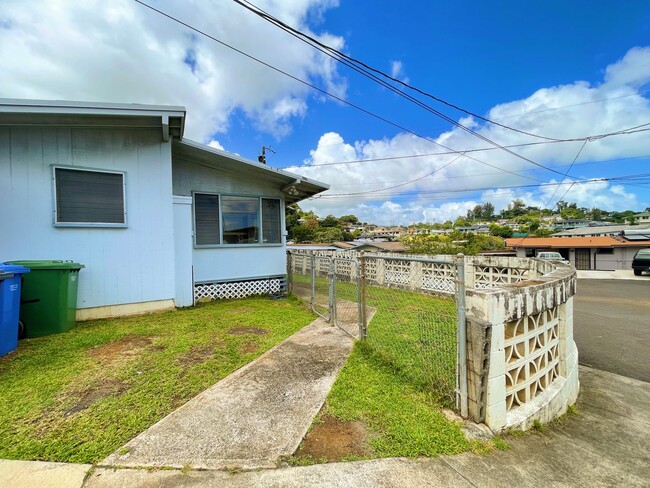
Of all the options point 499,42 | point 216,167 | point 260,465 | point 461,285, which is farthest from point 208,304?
point 499,42

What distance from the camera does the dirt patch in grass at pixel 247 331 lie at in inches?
191

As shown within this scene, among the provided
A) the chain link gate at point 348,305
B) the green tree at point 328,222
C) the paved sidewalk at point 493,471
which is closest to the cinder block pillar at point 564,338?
the paved sidewalk at point 493,471

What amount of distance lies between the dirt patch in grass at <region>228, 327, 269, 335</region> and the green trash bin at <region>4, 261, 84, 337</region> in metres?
2.69

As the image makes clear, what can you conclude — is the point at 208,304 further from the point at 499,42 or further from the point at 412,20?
the point at 499,42

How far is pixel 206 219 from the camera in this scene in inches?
299

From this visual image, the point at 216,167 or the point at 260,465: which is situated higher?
the point at 216,167

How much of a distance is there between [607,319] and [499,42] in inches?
453

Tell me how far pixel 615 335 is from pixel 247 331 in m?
7.75

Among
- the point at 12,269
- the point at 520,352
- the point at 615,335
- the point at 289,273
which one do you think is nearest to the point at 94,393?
the point at 12,269

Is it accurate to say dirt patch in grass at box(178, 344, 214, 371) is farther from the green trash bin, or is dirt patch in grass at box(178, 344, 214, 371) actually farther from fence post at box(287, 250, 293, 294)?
fence post at box(287, 250, 293, 294)

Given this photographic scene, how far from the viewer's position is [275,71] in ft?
24.4

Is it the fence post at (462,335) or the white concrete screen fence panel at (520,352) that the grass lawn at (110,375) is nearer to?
the fence post at (462,335)

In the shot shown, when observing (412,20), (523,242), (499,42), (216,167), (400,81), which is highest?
(499,42)

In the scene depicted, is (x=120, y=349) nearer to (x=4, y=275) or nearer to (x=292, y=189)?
(x=4, y=275)
